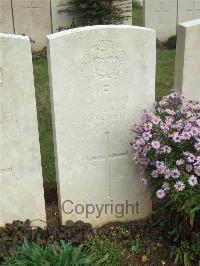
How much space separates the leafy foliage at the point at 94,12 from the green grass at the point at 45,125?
1759mm

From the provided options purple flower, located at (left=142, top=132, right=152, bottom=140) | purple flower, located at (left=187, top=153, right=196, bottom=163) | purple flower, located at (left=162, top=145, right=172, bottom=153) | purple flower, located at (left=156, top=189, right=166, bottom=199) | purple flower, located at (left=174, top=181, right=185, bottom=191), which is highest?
purple flower, located at (left=142, top=132, right=152, bottom=140)

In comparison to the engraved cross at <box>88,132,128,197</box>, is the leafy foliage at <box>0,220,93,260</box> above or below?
below

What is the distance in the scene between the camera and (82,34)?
3.36 metres

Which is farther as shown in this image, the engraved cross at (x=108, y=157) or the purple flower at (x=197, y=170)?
the engraved cross at (x=108, y=157)

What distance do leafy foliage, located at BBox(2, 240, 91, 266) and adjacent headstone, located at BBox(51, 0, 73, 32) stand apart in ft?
23.1

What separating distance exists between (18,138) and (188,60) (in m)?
1.64

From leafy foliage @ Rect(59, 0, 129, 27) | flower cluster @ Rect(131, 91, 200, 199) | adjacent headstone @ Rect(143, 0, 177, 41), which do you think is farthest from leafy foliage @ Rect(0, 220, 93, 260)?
adjacent headstone @ Rect(143, 0, 177, 41)

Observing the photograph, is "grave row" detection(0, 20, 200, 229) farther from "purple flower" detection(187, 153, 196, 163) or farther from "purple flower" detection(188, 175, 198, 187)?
"purple flower" detection(188, 175, 198, 187)

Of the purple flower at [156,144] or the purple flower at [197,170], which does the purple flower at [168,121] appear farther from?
the purple flower at [197,170]

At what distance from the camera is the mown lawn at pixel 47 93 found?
16.7 ft

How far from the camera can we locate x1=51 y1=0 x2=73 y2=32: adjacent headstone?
31.5 ft

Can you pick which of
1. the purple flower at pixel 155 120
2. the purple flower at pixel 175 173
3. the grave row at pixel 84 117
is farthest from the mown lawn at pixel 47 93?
the purple flower at pixel 175 173

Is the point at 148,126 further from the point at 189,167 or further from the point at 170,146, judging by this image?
the point at 189,167

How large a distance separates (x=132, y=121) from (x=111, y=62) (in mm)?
544
